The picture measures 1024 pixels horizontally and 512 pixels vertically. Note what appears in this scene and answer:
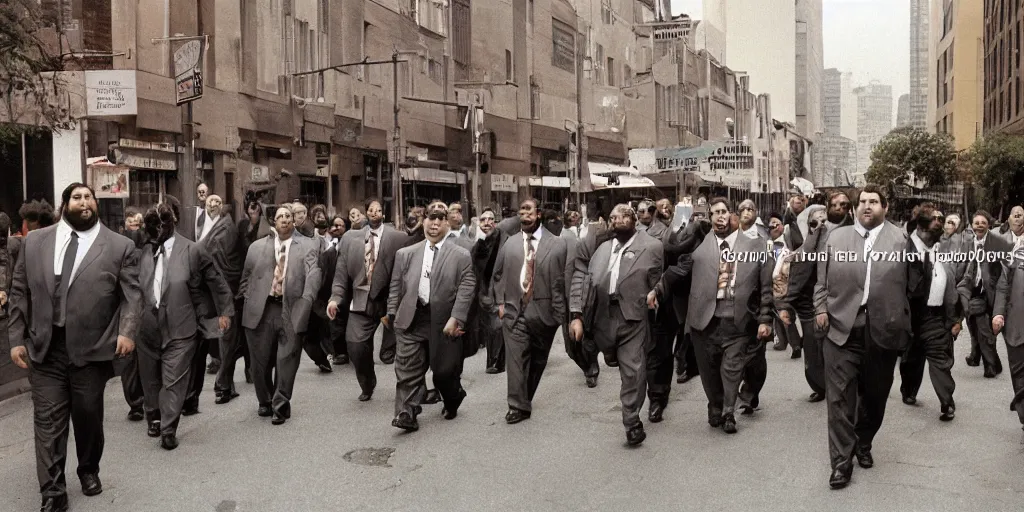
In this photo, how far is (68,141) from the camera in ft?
67.7

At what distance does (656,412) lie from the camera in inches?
353

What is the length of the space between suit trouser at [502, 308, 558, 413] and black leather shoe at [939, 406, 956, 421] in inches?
124

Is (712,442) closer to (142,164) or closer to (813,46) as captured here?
(142,164)

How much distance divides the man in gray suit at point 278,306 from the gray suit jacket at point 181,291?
0.67 m

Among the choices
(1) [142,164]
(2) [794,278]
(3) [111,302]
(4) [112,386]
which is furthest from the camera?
(1) [142,164]

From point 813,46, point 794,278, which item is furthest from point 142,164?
point 813,46

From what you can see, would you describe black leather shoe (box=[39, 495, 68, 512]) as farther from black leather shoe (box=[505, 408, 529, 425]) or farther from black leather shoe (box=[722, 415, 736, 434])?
black leather shoe (box=[722, 415, 736, 434])

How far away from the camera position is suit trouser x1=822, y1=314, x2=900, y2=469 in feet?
22.3

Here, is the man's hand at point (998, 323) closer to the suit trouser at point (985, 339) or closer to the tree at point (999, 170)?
the suit trouser at point (985, 339)

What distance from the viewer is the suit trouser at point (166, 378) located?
26.2 ft

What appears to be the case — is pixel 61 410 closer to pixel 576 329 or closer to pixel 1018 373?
pixel 576 329

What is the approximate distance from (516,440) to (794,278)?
2310 mm

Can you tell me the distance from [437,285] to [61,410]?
3.26 m

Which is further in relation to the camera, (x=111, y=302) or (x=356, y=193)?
(x=356, y=193)
